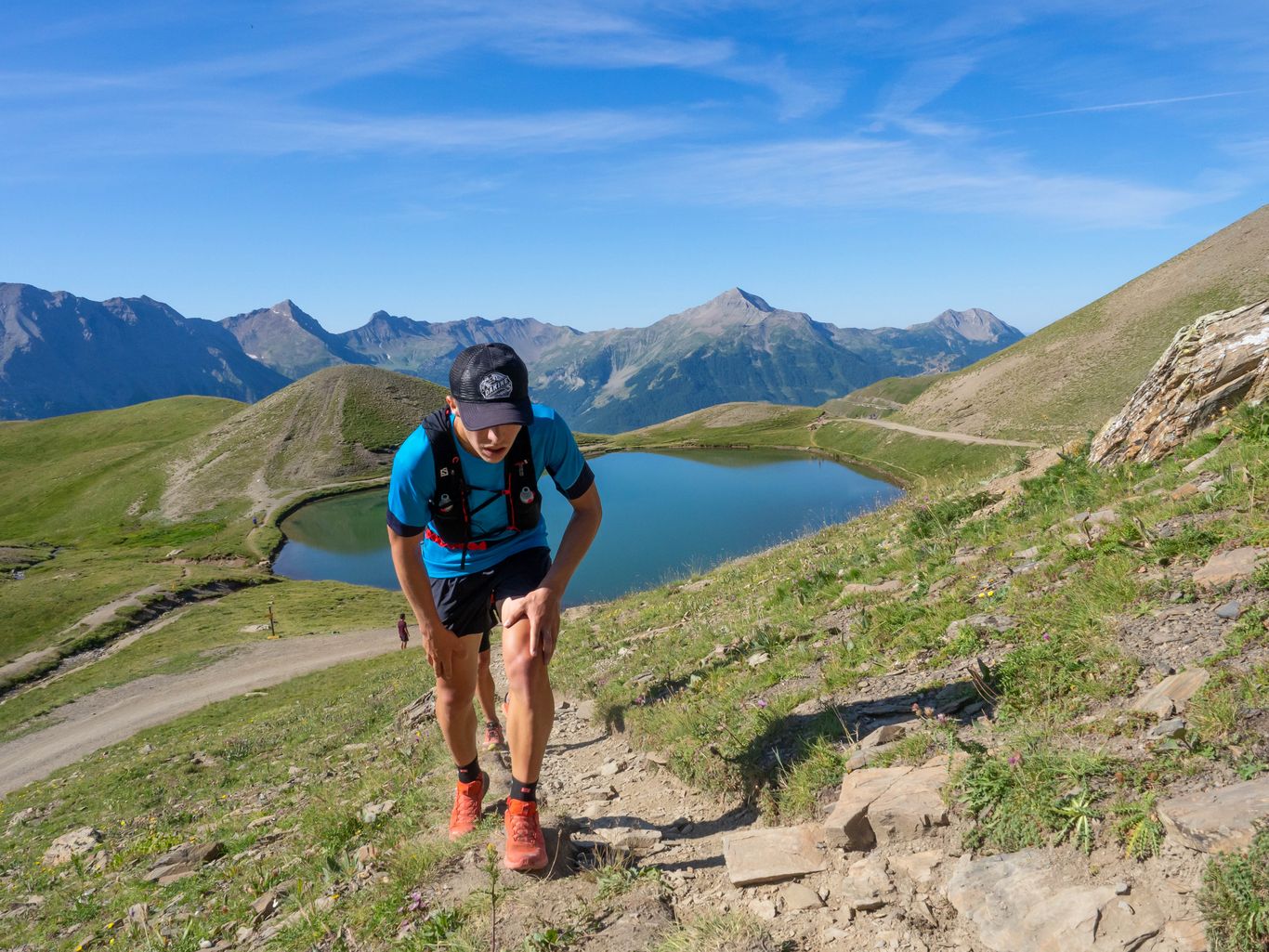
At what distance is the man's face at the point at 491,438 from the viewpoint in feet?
17.8

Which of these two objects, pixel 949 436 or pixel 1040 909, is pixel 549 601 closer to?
pixel 1040 909

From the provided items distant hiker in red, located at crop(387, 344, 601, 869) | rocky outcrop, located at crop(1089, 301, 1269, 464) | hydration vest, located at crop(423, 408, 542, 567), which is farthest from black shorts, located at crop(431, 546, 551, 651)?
rocky outcrop, located at crop(1089, 301, 1269, 464)

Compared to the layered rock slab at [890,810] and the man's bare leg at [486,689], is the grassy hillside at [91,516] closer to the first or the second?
the man's bare leg at [486,689]

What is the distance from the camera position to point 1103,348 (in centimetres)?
10719

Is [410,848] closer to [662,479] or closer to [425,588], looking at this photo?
[425,588]

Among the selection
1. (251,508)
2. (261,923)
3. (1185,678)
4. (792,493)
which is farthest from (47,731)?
(251,508)

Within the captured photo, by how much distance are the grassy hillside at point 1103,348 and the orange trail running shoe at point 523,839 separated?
96.4 metres

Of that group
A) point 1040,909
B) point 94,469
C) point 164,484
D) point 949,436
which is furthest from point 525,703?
point 94,469

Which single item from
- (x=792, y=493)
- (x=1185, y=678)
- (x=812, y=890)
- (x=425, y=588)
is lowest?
(x=792, y=493)

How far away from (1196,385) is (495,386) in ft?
37.8

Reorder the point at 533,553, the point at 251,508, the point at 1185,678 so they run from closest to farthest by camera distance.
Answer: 1. the point at 1185,678
2. the point at 533,553
3. the point at 251,508

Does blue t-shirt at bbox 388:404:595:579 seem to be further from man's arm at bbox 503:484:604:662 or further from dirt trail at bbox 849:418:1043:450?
dirt trail at bbox 849:418:1043:450

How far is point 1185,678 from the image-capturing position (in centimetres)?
483

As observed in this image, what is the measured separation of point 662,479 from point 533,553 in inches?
4803
